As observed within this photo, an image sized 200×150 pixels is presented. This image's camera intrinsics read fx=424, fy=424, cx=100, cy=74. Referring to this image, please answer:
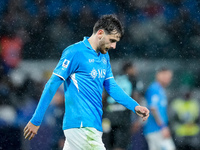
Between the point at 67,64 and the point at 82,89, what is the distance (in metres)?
0.20

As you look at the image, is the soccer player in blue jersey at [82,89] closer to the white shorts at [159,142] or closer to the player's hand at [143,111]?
the player's hand at [143,111]

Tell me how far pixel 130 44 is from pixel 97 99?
7074 mm

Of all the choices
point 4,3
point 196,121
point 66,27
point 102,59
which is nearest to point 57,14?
point 66,27

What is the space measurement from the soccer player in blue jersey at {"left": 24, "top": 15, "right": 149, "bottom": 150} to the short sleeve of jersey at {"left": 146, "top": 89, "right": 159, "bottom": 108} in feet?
8.74

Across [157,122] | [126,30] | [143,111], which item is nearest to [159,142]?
[157,122]

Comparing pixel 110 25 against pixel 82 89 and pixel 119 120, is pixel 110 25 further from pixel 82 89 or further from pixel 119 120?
pixel 119 120

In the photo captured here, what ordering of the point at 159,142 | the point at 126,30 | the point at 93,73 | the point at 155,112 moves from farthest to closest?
the point at 126,30 → the point at 159,142 → the point at 155,112 → the point at 93,73

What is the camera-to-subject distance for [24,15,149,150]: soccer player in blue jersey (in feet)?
9.22

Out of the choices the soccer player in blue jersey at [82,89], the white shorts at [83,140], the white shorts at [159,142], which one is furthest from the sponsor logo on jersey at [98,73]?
the white shorts at [159,142]

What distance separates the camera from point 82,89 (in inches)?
113

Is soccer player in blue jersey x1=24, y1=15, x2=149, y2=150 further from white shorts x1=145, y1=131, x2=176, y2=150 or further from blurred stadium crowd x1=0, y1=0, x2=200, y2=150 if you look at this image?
blurred stadium crowd x1=0, y1=0, x2=200, y2=150

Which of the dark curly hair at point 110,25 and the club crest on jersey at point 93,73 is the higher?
the dark curly hair at point 110,25

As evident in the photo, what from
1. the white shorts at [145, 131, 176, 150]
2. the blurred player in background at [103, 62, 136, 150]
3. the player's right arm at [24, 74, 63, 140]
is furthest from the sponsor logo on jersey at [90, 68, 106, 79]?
the white shorts at [145, 131, 176, 150]

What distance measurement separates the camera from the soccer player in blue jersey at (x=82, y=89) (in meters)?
2.81
